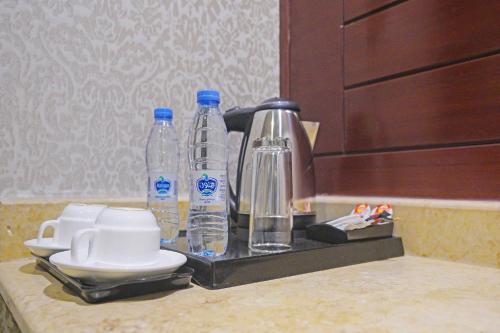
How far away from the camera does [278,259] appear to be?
65 cm

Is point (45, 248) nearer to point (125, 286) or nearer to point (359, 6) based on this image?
point (125, 286)

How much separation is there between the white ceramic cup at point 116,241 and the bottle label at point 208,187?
13 cm

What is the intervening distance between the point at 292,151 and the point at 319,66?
387 millimetres

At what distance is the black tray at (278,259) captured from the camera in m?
0.59

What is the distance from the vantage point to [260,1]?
1.22m

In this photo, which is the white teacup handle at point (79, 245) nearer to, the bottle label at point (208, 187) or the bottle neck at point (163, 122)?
the bottle label at point (208, 187)

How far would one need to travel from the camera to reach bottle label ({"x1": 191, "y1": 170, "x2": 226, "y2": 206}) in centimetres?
67

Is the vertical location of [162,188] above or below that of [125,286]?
above

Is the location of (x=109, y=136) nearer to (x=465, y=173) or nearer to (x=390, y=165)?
(x=390, y=165)

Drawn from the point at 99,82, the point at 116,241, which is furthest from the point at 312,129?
the point at 116,241

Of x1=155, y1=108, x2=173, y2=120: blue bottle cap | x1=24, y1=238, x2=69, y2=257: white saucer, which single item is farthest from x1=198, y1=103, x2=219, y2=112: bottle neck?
x1=24, y1=238, x2=69, y2=257: white saucer

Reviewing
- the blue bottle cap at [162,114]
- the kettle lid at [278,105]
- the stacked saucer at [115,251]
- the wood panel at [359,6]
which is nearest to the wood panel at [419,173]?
the kettle lid at [278,105]

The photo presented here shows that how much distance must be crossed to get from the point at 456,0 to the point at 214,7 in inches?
24.5

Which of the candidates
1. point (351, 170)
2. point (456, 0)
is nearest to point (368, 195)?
point (351, 170)
